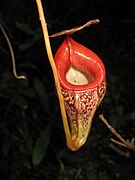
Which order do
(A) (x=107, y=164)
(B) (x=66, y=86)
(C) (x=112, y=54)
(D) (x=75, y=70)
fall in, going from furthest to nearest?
(C) (x=112, y=54)
(A) (x=107, y=164)
(D) (x=75, y=70)
(B) (x=66, y=86)

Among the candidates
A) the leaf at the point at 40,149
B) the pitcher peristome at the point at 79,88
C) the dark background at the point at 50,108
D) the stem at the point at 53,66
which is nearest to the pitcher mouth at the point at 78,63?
the pitcher peristome at the point at 79,88

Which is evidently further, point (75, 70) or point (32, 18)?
point (32, 18)

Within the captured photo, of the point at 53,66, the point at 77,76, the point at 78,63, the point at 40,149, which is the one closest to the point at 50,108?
the point at 40,149

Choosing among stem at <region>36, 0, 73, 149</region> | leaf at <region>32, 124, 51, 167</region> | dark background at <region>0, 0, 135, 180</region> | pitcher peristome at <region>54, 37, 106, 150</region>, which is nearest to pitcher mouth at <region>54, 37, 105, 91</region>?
pitcher peristome at <region>54, 37, 106, 150</region>

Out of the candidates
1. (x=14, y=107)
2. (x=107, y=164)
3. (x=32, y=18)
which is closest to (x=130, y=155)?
(x=107, y=164)

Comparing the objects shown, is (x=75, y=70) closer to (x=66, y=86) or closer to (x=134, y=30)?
(x=66, y=86)

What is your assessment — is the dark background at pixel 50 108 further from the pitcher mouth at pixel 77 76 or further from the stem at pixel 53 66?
the stem at pixel 53 66

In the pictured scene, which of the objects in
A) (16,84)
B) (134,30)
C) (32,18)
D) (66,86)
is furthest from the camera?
(134,30)

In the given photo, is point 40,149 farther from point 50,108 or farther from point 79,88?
point 79,88
